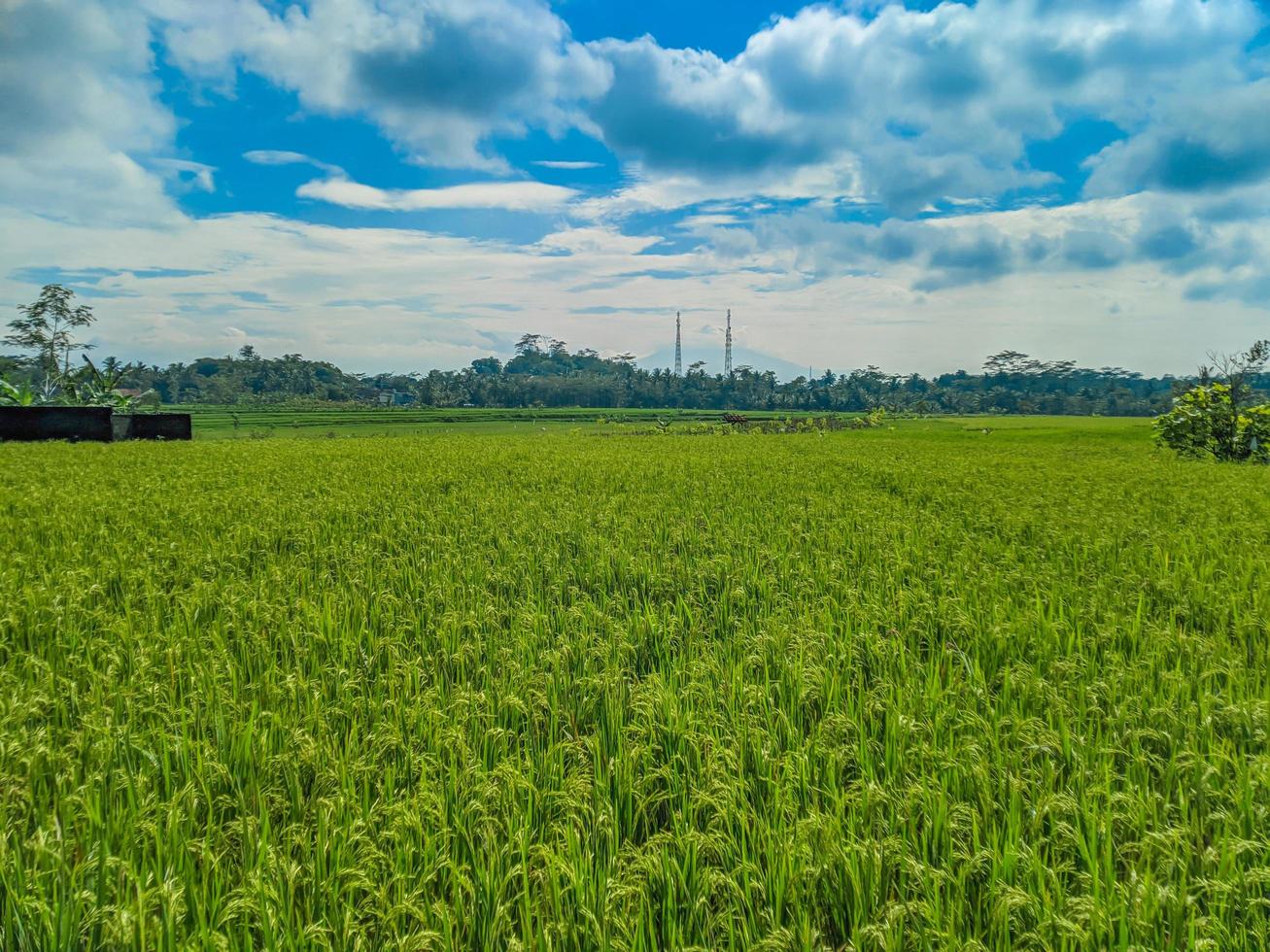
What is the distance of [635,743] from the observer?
3.22 metres

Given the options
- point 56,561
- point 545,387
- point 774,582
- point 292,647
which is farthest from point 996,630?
point 545,387

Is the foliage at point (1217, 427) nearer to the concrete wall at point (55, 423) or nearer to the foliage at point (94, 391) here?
the concrete wall at point (55, 423)

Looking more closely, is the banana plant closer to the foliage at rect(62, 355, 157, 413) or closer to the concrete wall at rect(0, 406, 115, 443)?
the foliage at rect(62, 355, 157, 413)

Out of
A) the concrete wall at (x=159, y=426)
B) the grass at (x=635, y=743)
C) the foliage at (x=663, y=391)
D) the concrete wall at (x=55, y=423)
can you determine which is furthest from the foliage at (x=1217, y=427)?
the foliage at (x=663, y=391)

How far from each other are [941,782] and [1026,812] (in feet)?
1.15

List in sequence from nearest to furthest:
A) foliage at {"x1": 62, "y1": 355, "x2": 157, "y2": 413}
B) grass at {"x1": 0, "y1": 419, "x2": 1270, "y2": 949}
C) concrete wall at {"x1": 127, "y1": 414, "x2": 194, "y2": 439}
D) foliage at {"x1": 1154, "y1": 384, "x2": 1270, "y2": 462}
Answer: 1. grass at {"x1": 0, "y1": 419, "x2": 1270, "y2": 949}
2. foliage at {"x1": 1154, "y1": 384, "x2": 1270, "y2": 462}
3. concrete wall at {"x1": 127, "y1": 414, "x2": 194, "y2": 439}
4. foliage at {"x1": 62, "y1": 355, "x2": 157, "y2": 413}

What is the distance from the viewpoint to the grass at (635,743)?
2.19 metres

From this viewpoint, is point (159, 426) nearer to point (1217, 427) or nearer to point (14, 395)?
point (14, 395)

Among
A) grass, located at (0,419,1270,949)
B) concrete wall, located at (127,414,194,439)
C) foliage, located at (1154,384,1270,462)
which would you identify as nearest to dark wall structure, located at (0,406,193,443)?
concrete wall, located at (127,414,194,439)

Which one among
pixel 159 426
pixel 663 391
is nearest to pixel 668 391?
pixel 663 391

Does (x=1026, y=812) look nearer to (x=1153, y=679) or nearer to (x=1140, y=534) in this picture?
(x=1153, y=679)

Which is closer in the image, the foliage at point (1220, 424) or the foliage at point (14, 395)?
the foliage at point (1220, 424)

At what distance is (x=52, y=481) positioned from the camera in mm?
13438

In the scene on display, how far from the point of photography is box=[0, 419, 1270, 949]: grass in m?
2.19
